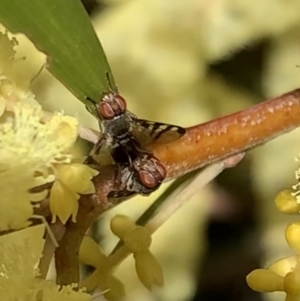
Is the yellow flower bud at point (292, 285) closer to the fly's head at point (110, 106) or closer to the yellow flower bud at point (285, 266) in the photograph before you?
the yellow flower bud at point (285, 266)

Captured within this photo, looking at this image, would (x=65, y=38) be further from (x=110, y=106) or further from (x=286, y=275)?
(x=286, y=275)

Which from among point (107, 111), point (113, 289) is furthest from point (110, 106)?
point (113, 289)

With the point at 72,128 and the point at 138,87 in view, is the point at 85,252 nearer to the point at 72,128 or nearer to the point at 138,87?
the point at 72,128

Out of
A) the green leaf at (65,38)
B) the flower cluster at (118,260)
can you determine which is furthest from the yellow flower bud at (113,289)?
the green leaf at (65,38)

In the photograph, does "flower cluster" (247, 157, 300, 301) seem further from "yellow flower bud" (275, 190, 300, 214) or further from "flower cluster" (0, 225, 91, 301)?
"flower cluster" (0, 225, 91, 301)

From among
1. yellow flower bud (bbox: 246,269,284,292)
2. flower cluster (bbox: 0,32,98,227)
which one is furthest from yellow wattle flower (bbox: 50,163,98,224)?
yellow flower bud (bbox: 246,269,284,292)

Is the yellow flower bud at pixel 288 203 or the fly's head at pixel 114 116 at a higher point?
the fly's head at pixel 114 116

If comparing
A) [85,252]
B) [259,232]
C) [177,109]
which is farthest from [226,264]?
[85,252]
